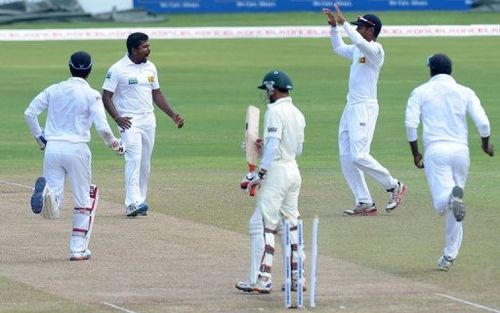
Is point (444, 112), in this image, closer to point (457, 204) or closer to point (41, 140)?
point (457, 204)

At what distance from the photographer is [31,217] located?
58.6 ft

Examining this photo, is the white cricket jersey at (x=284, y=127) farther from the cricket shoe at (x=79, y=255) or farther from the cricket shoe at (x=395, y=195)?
the cricket shoe at (x=395, y=195)

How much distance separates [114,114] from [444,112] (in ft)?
15.2

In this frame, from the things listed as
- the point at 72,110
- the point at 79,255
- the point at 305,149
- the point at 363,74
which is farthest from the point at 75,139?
the point at 305,149

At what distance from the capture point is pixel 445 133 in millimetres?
14297

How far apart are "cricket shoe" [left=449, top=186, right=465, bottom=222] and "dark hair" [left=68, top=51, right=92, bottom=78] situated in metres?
3.85

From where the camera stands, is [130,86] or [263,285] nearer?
[263,285]

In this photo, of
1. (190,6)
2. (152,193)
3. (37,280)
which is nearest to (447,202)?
(37,280)

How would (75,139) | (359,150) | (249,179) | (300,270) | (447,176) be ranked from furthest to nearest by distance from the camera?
(359,150) < (75,139) < (447,176) < (249,179) < (300,270)

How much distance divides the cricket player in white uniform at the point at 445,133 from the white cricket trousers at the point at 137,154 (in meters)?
4.48

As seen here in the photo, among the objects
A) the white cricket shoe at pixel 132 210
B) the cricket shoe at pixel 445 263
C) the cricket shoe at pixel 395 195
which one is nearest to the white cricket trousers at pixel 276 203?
the cricket shoe at pixel 445 263

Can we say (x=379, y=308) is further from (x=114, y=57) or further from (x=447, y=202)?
(x=114, y=57)

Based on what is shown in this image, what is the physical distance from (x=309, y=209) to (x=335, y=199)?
106 cm

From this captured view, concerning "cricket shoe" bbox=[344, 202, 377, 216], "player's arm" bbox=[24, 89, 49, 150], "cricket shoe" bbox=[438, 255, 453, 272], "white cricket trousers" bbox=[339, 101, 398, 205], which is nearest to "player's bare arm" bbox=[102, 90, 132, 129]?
"player's arm" bbox=[24, 89, 49, 150]
